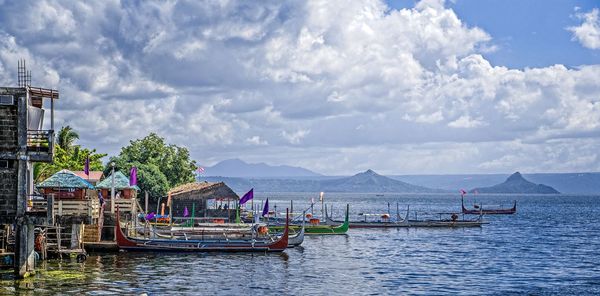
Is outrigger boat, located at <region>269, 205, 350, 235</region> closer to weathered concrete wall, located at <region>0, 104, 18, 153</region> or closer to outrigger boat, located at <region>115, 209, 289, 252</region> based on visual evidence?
outrigger boat, located at <region>115, 209, 289, 252</region>

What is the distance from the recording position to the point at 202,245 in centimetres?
5216

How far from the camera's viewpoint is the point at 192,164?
103000 mm

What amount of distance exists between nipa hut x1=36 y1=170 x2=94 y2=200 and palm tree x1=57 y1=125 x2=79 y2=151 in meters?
37.4

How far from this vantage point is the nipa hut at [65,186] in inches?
1934

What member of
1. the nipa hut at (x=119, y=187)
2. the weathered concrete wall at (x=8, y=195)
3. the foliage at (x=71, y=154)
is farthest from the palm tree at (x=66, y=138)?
the weathered concrete wall at (x=8, y=195)

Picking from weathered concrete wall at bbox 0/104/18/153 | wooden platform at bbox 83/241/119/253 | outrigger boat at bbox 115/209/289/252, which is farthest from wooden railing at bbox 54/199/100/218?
weathered concrete wall at bbox 0/104/18/153

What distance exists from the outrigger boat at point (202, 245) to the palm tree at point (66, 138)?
3890cm

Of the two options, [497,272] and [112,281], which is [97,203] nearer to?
[112,281]

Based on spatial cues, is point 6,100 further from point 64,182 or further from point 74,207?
point 64,182

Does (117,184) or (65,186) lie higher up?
(117,184)

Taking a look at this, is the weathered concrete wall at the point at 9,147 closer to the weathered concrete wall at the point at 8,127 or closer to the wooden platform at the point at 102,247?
the weathered concrete wall at the point at 8,127

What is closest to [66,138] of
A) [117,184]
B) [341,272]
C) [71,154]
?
[71,154]

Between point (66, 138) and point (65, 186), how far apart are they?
39658mm

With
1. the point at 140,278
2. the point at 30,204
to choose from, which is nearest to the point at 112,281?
the point at 140,278
